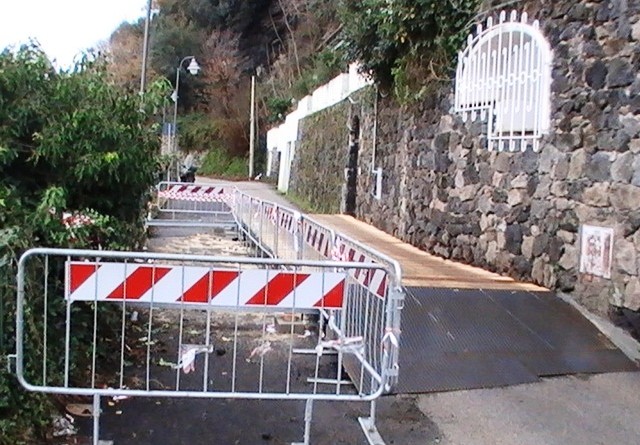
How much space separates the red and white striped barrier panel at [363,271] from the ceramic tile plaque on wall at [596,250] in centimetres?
244

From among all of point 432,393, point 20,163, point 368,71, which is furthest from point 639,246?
point 368,71

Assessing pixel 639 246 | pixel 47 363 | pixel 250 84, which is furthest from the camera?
pixel 250 84

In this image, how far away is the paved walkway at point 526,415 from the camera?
184 inches

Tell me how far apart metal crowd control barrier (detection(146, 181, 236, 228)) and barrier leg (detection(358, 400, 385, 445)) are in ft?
37.6

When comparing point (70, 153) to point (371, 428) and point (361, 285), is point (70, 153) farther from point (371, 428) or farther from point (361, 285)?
point (371, 428)

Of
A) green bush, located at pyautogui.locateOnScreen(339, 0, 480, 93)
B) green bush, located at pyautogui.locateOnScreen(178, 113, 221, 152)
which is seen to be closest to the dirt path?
green bush, located at pyautogui.locateOnScreen(339, 0, 480, 93)

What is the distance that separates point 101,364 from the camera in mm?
5727

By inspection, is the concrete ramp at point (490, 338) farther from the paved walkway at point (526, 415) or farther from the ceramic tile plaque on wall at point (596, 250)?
the ceramic tile plaque on wall at point (596, 250)

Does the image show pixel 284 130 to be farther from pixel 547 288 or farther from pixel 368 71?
pixel 547 288

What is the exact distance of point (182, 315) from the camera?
5.27 m

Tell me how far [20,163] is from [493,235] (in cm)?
538

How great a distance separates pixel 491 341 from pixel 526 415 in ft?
4.53

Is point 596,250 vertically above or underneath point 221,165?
underneath

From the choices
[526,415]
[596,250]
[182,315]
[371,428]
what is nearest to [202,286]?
[182,315]
